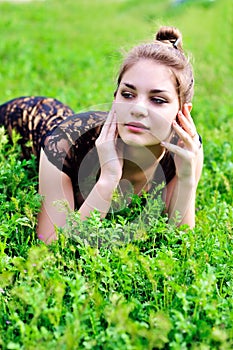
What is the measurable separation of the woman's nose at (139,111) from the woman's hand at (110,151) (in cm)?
21

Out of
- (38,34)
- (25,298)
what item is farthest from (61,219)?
(38,34)

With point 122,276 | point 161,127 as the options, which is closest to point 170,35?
point 161,127

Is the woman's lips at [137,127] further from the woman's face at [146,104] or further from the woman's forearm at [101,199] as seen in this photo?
the woman's forearm at [101,199]

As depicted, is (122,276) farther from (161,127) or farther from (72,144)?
(72,144)

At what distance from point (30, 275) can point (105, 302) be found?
38 centimetres

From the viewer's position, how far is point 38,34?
422 inches

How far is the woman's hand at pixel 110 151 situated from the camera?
3.45 metres

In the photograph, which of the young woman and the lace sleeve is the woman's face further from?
the lace sleeve

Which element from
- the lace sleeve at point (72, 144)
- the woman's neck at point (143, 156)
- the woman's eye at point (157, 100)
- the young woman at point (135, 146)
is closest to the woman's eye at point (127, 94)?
the young woman at point (135, 146)

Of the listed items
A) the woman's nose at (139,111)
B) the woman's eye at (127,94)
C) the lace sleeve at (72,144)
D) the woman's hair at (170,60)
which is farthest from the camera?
the lace sleeve at (72,144)

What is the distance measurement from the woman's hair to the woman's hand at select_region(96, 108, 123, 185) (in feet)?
1.02

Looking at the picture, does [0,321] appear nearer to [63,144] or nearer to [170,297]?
[170,297]

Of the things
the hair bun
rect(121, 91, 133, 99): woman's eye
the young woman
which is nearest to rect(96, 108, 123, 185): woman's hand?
the young woman

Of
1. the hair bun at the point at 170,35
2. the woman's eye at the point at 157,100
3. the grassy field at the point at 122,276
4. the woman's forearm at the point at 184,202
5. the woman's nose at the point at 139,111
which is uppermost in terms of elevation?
the hair bun at the point at 170,35
